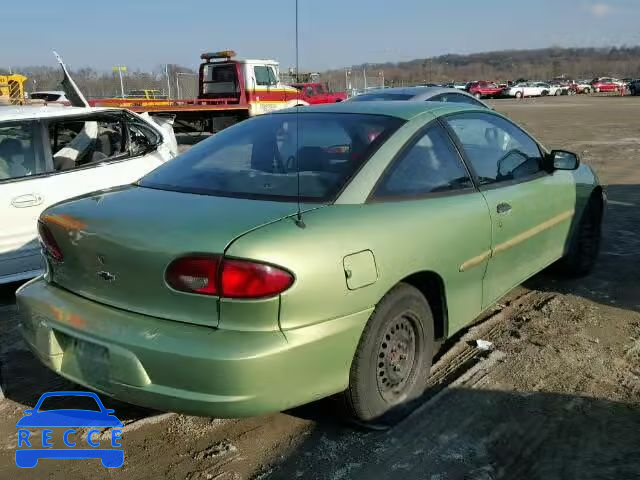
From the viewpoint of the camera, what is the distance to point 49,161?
511 centimetres

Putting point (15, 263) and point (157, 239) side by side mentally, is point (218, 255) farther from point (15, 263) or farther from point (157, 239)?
point (15, 263)

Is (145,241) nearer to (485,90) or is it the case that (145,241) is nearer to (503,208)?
(503,208)

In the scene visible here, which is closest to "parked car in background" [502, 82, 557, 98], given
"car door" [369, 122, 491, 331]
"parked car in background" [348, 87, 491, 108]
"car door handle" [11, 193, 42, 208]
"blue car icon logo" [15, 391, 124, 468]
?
"parked car in background" [348, 87, 491, 108]

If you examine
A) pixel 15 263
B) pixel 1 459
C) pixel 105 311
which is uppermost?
pixel 105 311

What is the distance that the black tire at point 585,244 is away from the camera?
15.7 ft

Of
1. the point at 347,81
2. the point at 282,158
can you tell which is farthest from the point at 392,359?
A: the point at 347,81

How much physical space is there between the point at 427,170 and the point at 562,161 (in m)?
1.62

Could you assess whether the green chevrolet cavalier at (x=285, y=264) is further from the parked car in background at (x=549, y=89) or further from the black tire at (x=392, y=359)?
the parked car in background at (x=549, y=89)

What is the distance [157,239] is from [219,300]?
1.25 feet

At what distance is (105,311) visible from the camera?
260 cm

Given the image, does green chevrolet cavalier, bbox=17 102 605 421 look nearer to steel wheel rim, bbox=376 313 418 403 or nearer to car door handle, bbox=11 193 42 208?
steel wheel rim, bbox=376 313 418 403

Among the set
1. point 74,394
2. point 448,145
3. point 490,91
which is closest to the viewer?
point 74,394

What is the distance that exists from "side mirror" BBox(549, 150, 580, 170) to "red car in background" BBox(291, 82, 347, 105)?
17.1 meters

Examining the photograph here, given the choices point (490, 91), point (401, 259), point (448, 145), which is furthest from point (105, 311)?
point (490, 91)
